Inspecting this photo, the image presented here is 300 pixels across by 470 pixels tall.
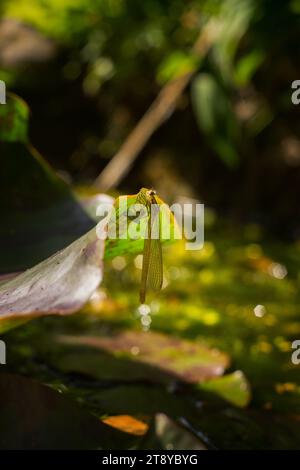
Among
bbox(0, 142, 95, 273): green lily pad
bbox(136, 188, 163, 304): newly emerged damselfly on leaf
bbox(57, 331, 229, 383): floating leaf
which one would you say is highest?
bbox(0, 142, 95, 273): green lily pad

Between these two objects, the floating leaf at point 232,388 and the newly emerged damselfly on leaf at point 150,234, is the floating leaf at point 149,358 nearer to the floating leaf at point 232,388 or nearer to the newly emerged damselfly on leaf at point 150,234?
the floating leaf at point 232,388

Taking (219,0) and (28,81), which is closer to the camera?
(219,0)

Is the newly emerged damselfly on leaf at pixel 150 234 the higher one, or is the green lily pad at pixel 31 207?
the green lily pad at pixel 31 207

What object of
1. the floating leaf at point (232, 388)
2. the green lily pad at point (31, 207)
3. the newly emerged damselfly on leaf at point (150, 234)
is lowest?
the floating leaf at point (232, 388)

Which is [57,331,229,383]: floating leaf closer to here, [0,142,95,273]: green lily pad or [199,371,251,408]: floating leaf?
[199,371,251,408]: floating leaf

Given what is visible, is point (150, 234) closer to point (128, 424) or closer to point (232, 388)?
point (128, 424)

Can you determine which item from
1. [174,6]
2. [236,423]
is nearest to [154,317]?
[236,423]

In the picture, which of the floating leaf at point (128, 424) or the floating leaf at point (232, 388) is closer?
the floating leaf at point (128, 424)

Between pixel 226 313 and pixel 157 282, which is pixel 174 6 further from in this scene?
pixel 157 282

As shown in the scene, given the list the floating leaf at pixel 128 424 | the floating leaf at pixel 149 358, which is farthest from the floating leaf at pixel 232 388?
the floating leaf at pixel 128 424

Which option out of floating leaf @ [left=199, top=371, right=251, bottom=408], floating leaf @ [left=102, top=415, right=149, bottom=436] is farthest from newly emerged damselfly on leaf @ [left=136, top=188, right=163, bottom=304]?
floating leaf @ [left=199, top=371, right=251, bottom=408]

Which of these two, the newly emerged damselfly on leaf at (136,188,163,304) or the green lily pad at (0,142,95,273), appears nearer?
the newly emerged damselfly on leaf at (136,188,163,304)
